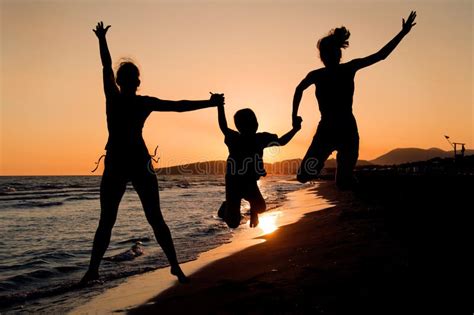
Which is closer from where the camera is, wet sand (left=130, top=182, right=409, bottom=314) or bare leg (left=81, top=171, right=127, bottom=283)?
bare leg (left=81, top=171, right=127, bottom=283)

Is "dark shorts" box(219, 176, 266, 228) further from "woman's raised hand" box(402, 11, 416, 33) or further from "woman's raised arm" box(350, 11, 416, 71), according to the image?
"woman's raised hand" box(402, 11, 416, 33)

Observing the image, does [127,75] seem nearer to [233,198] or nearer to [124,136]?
[124,136]

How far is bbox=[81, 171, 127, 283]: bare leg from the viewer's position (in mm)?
5531

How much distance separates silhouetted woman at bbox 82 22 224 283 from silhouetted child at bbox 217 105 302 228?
36cm

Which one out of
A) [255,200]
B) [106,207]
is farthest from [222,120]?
[106,207]

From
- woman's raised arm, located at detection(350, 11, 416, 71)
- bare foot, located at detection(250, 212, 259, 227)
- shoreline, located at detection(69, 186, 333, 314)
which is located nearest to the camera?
woman's raised arm, located at detection(350, 11, 416, 71)

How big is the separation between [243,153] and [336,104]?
122 centimetres

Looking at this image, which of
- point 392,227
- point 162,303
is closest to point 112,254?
point 162,303

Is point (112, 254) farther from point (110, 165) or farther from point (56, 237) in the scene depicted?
point (110, 165)

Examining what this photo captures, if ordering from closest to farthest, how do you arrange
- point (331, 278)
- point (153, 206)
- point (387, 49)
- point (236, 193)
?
point (387, 49) < point (236, 193) < point (153, 206) < point (331, 278)

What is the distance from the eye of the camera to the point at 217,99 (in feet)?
18.3

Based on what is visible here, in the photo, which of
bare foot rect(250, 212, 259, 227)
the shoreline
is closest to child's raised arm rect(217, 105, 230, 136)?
bare foot rect(250, 212, 259, 227)

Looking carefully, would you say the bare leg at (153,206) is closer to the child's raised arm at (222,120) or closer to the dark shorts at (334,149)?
the child's raised arm at (222,120)

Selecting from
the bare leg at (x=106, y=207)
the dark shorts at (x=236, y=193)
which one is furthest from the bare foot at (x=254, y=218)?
the bare leg at (x=106, y=207)
